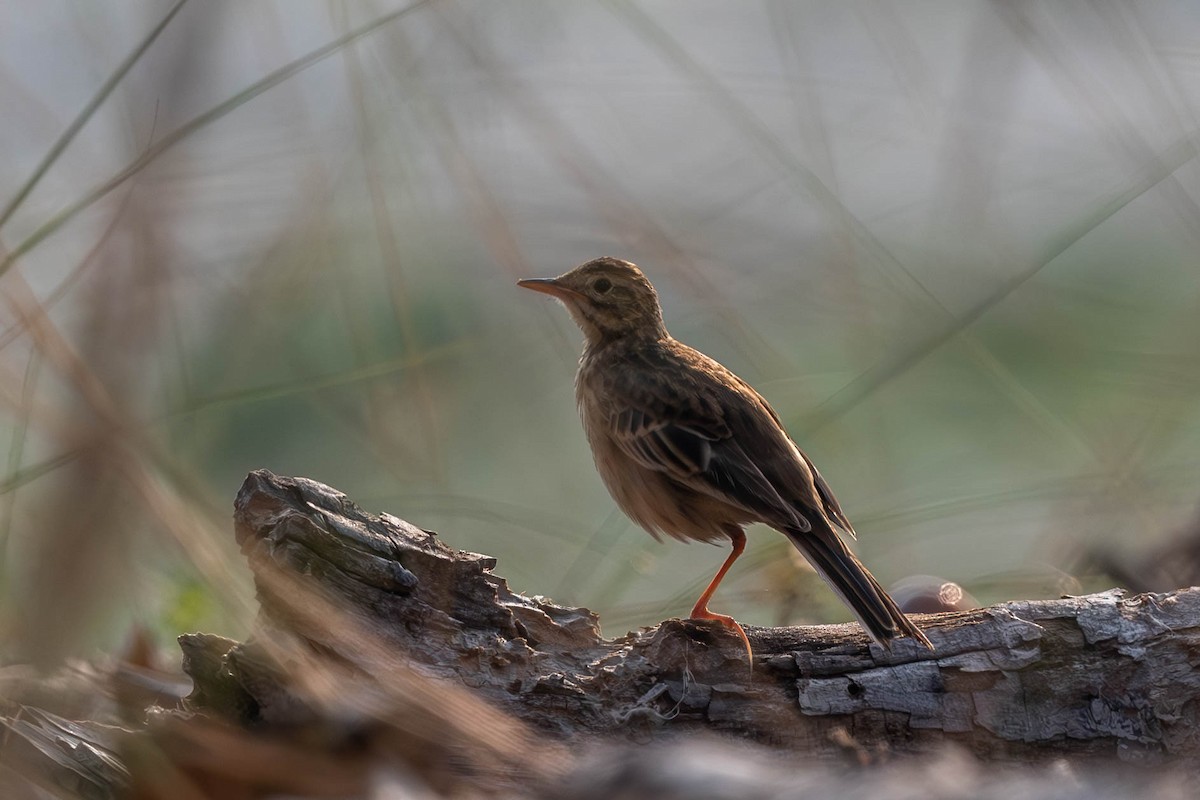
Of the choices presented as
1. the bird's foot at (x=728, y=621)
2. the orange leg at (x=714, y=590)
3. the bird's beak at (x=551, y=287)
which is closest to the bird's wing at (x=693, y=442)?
the orange leg at (x=714, y=590)

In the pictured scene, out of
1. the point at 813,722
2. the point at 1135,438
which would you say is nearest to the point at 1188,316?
the point at 1135,438

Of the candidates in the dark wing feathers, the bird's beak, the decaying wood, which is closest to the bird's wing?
the dark wing feathers

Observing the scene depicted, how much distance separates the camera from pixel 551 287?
5.76m

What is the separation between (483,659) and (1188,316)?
3.52 metres

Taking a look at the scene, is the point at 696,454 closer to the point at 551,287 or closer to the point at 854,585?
the point at 854,585

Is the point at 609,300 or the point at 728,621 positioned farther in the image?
the point at 609,300

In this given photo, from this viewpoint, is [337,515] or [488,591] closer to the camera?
[337,515]

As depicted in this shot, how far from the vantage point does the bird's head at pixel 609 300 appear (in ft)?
19.6

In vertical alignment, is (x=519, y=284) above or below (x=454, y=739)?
above

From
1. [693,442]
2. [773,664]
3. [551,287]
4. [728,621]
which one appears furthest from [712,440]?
[773,664]

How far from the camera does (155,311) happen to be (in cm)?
217

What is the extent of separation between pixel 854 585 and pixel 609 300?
2512 millimetres

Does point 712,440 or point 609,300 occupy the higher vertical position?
point 609,300

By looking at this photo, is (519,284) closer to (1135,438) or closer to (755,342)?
(755,342)
